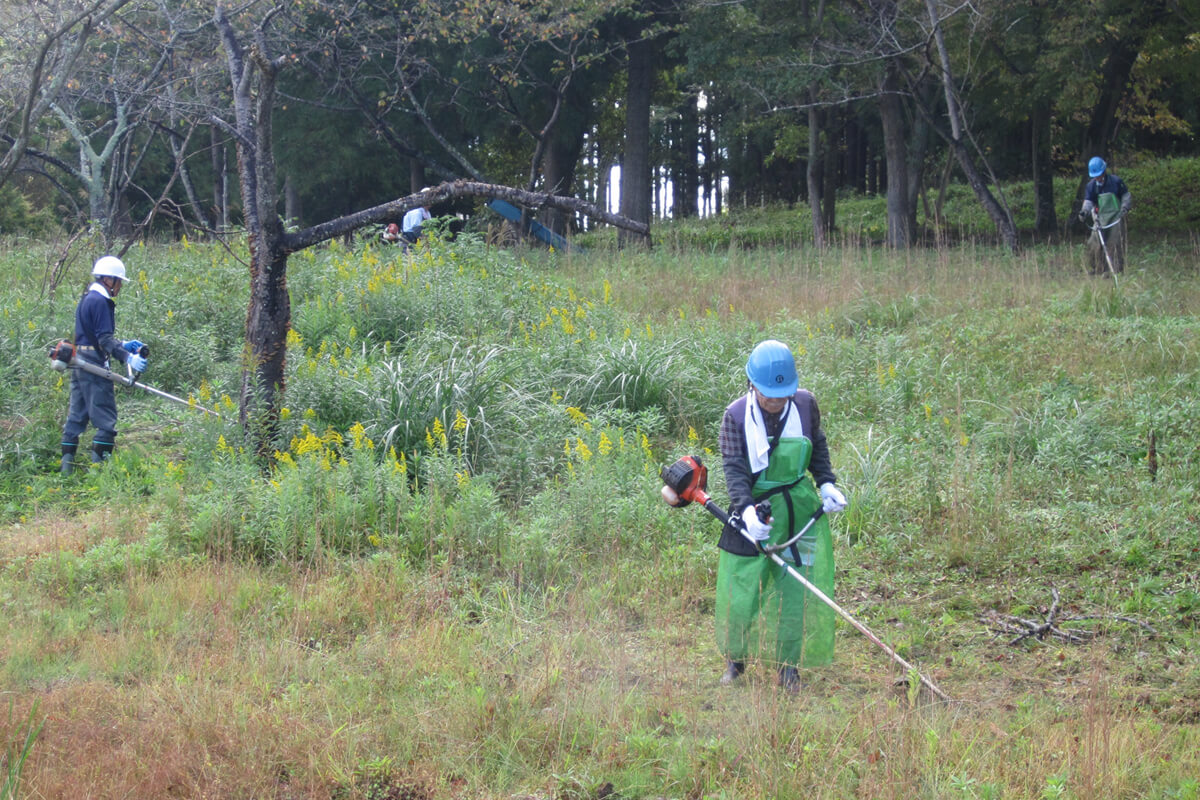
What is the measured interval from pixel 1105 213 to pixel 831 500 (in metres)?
10.4

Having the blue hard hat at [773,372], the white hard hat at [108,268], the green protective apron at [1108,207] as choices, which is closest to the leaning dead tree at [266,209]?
the white hard hat at [108,268]

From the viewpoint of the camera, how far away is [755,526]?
4414 mm

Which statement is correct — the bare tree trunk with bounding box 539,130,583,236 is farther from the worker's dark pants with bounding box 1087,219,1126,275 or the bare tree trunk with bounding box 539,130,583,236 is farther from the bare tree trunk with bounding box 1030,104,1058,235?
the worker's dark pants with bounding box 1087,219,1126,275

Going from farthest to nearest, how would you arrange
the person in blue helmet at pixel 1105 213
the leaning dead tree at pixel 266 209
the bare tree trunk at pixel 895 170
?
the bare tree trunk at pixel 895 170, the person in blue helmet at pixel 1105 213, the leaning dead tree at pixel 266 209

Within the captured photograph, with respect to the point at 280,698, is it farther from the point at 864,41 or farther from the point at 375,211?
the point at 864,41

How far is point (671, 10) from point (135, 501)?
16377mm

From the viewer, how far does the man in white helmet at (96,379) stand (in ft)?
27.7

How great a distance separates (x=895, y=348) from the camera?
9.97m

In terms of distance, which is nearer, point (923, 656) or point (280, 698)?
point (280, 698)

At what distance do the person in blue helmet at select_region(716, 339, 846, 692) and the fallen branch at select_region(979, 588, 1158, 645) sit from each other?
1.21 metres

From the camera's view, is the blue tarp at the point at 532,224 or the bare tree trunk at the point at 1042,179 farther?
A: the bare tree trunk at the point at 1042,179

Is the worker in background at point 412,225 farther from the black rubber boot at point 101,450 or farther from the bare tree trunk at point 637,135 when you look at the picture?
the black rubber boot at point 101,450

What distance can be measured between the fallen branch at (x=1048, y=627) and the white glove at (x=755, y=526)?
1638mm

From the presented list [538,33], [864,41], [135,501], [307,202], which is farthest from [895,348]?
[307,202]
